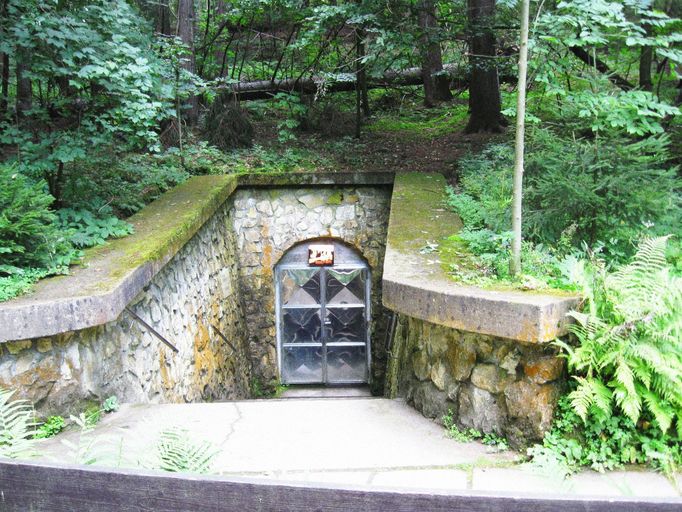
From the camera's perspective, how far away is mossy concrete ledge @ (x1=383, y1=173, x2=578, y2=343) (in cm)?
314

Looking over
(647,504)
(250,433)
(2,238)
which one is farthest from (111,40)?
(647,504)

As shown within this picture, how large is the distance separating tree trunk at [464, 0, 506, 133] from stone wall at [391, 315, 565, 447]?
5.00m

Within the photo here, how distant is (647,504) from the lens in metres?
1.36

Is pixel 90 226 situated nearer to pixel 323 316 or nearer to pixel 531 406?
pixel 531 406

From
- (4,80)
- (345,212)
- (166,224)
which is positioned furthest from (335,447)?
(4,80)

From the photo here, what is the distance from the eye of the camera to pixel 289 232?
8109 mm

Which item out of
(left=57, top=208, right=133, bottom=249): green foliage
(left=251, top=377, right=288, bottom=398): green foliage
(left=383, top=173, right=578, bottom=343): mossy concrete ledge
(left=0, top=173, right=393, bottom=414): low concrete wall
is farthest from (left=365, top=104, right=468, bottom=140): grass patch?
(left=57, top=208, right=133, bottom=249): green foliage

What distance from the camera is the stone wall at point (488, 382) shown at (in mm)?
3268

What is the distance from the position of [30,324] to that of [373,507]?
2782 mm

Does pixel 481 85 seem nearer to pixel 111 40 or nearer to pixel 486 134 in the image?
pixel 486 134

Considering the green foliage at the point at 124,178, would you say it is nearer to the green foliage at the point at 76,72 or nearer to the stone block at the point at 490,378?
the green foliage at the point at 76,72

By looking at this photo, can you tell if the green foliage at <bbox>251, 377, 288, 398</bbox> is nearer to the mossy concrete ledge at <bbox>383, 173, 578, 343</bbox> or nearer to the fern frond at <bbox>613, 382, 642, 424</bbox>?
the mossy concrete ledge at <bbox>383, 173, 578, 343</bbox>

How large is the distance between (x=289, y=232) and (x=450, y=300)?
191 inches

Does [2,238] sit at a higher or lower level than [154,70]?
lower
